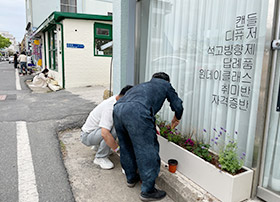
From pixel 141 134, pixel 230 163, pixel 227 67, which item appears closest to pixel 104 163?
pixel 141 134

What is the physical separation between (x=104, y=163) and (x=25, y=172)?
1.11 meters

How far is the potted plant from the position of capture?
7.67 feet

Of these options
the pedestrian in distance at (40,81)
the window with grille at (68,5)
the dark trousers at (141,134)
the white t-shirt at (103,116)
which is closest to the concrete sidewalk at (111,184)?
the dark trousers at (141,134)

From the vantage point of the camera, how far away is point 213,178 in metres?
2.48

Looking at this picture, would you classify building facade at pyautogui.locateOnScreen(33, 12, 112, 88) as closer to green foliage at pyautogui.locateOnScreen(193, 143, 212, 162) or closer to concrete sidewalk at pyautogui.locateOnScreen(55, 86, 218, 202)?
concrete sidewalk at pyautogui.locateOnScreen(55, 86, 218, 202)

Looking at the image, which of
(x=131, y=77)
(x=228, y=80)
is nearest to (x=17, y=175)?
(x=131, y=77)

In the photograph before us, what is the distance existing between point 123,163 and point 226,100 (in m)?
1.52

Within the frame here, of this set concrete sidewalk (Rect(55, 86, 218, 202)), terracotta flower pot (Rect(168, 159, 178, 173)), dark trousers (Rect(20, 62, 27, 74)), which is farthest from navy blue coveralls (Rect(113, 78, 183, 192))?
dark trousers (Rect(20, 62, 27, 74))

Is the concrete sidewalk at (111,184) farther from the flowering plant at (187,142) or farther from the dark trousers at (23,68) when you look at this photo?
the dark trousers at (23,68)

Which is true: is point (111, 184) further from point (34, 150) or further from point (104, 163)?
point (34, 150)

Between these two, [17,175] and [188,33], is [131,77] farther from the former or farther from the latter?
[17,175]

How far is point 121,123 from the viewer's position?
2574 millimetres

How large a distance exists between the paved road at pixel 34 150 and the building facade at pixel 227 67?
199 cm

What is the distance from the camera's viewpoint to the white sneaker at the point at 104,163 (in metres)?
3.38
